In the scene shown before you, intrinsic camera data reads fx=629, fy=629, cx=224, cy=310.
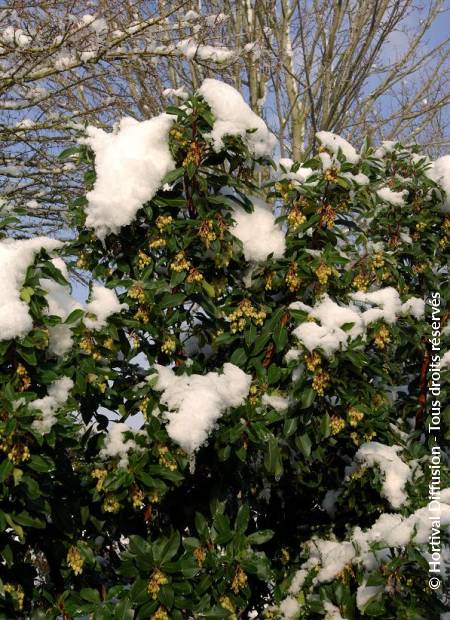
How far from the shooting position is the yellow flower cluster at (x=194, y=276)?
86.0 inches

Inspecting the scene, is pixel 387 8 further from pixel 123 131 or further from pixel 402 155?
pixel 123 131

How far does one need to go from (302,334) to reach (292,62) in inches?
208

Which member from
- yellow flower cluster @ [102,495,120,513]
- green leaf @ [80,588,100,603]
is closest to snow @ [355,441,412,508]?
yellow flower cluster @ [102,495,120,513]

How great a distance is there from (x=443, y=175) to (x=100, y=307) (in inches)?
64.0

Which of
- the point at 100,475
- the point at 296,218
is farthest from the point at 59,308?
the point at 296,218

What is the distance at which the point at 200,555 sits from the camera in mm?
2010

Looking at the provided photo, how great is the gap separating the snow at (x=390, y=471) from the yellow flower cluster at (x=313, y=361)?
55 centimetres

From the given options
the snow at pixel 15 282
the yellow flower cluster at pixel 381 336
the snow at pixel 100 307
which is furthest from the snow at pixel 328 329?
the snow at pixel 15 282

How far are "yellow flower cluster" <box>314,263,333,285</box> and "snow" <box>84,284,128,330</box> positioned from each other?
26.8 inches

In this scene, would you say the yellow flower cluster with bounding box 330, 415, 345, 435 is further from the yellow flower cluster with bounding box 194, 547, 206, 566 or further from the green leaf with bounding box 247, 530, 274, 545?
the yellow flower cluster with bounding box 194, 547, 206, 566

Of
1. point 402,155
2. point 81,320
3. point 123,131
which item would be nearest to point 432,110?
point 402,155

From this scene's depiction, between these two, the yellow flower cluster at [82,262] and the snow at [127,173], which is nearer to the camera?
the snow at [127,173]

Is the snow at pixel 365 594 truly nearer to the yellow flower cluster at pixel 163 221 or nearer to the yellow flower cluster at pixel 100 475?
the yellow flower cluster at pixel 100 475

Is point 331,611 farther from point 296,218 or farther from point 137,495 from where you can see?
point 296,218
